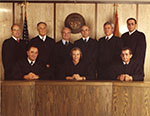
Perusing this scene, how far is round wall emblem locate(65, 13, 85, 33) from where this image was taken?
6.55 m

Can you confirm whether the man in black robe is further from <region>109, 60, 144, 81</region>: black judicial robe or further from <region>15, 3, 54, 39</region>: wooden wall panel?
<region>109, 60, 144, 81</region>: black judicial robe

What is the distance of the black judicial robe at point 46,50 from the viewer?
224 inches

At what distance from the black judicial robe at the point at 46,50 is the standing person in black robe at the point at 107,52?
1.13 metres

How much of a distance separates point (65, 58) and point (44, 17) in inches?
62.0

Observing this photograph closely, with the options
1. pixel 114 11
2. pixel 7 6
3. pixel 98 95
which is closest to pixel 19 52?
pixel 7 6

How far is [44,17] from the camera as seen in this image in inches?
260

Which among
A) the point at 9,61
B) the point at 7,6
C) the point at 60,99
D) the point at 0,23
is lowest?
the point at 60,99

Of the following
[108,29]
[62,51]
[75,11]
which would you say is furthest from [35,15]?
[108,29]

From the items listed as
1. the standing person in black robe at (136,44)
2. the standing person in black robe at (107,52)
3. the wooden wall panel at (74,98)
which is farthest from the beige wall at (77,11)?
the wooden wall panel at (74,98)

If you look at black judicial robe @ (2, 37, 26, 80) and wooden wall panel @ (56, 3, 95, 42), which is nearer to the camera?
black judicial robe @ (2, 37, 26, 80)

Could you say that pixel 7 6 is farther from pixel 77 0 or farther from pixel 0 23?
pixel 77 0

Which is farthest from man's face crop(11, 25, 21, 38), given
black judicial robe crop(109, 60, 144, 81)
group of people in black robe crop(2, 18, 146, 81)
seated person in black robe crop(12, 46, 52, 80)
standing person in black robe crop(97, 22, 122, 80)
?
black judicial robe crop(109, 60, 144, 81)

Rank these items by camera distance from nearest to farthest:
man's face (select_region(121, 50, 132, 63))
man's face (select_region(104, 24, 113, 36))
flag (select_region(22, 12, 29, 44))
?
1. man's face (select_region(121, 50, 132, 63))
2. man's face (select_region(104, 24, 113, 36))
3. flag (select_region(22, 12, 29, 44))

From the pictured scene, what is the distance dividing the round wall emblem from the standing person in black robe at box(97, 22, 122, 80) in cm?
115
